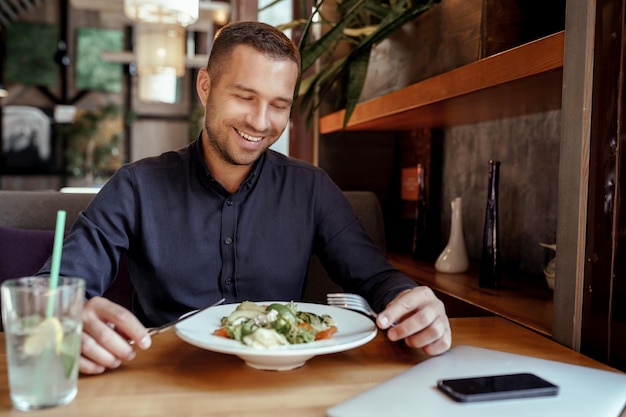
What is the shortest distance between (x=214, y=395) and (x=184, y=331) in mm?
142

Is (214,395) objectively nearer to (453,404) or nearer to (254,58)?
(453,404)

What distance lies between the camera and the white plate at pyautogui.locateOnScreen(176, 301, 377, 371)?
0.83 m

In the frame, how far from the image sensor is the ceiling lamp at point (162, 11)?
120 inches

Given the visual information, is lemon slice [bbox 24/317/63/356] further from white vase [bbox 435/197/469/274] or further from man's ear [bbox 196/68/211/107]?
white vase [bbox 435/197/469/274]

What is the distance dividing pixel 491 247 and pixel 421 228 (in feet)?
1.84

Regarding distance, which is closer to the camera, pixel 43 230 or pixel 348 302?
pixel 348 302

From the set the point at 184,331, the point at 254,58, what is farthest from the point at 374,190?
the point at 184,331

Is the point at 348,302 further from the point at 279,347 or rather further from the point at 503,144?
the point at 503,144

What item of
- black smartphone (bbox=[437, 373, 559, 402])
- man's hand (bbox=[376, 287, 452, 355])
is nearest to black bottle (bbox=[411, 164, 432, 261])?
man's hand (bbox=[376, 287, 452, 355])

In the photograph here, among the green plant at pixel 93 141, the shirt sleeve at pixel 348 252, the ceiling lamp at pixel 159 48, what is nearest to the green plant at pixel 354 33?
the shirt sleeve at pixel 348 252

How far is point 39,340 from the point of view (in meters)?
0.71

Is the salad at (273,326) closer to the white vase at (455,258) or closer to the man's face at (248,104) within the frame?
the man's face at (248,104)

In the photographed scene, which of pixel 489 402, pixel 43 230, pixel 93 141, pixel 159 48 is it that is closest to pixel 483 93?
pixel 489 402

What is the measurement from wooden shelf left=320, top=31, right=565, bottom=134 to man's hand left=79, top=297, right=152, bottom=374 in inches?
34.9
